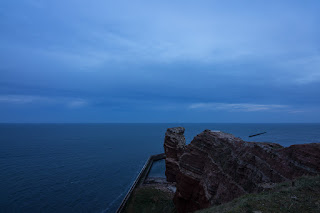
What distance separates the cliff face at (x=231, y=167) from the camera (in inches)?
529

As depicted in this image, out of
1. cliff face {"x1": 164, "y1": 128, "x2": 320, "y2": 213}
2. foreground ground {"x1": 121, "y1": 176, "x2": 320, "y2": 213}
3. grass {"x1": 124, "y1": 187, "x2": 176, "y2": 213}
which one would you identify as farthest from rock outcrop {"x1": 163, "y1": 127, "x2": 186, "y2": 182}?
foreground ground {"x1": 121, "y1": 176, "x2": 320, "y2": 213}

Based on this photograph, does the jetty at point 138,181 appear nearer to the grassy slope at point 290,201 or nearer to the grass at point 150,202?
the grass at point 150,202

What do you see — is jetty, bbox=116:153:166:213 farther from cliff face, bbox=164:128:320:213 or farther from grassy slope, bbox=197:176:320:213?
grassy slope, bbox=197:176:320:213

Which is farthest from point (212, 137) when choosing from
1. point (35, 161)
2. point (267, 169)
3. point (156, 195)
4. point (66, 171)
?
point (35, 161)

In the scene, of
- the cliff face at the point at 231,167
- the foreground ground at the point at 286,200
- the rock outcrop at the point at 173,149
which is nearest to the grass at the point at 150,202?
the rock outcrop at the point at 173,149

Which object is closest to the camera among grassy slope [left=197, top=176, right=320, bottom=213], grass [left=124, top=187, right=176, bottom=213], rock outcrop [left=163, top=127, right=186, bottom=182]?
grassy slope [left=197, top=176, right=320, bottom=213]

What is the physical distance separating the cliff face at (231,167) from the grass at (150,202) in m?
7.25

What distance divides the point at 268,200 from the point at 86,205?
1243 inches

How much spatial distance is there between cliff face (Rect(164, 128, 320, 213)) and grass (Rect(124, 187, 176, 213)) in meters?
7.25

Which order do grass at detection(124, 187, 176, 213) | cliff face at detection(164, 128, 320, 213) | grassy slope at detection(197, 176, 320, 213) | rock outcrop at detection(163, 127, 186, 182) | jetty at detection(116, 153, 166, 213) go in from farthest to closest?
rock outcrop at detection(163, 127, 186, 182), jetty at detection(116, 153, 166, 213), grass at detection(124, 187, 176, 213), cliff face at detection(164, 128, 320, 213), grassy slope at detection(197, 176, 320, 213)

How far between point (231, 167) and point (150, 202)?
63.9 feet

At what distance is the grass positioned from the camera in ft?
92.4

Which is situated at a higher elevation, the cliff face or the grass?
the cliff face

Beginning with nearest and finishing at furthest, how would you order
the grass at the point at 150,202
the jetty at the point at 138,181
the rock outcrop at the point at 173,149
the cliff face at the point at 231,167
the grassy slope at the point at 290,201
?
the grassy slope at the point at 290,201 < the cliff face at the point at 231,167 < the grass at the point at 150,202 < the jetty at the point at 138,181 < the rock outcrop at the point at 173,149
